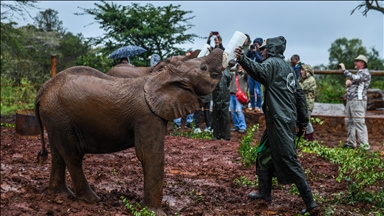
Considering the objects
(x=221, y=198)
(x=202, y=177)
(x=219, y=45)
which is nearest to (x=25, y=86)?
(x=219, y=45)

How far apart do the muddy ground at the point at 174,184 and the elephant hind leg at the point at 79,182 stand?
0.36 ft

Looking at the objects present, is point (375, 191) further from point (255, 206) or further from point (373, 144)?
point (373, 144)

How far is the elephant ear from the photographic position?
570cm

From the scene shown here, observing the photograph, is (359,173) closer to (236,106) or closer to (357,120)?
(357,120)

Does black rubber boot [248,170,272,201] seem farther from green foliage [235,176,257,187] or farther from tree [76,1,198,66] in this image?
tree [76,1,198,66]

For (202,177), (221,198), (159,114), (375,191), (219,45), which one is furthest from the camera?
(219,45)

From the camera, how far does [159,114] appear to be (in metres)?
5.67

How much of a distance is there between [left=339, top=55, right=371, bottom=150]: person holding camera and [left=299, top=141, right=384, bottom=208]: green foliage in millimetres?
1552

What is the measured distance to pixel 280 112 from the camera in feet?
20.7

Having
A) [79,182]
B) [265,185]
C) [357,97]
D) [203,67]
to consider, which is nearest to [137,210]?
[79,182]

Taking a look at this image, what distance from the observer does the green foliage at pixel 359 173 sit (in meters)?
6.92

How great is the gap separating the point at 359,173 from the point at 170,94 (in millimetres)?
3207

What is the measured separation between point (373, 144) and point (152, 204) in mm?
9269

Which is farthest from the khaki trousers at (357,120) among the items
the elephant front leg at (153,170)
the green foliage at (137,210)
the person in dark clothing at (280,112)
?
the green foliage at (137,210)
